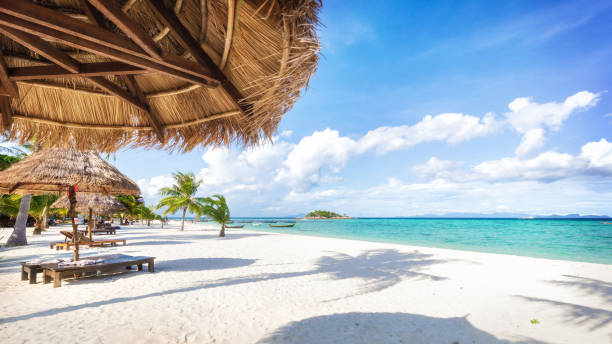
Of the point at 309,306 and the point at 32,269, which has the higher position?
the point at 32,269

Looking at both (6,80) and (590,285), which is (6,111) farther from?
(590,285)

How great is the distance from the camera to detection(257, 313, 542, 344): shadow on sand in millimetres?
3043

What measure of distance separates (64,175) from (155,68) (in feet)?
15.5

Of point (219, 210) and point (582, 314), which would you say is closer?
point (582, 314)

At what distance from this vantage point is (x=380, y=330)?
329cm

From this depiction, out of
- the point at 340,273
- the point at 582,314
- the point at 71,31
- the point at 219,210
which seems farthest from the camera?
the point at 219,210

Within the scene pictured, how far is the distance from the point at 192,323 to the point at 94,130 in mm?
2419

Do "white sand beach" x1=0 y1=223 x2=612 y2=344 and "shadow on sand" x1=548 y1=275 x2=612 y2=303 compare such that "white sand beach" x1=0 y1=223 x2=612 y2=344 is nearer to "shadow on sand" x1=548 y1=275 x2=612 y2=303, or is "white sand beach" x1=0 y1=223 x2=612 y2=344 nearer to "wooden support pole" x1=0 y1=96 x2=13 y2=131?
"shadow on sand" x1=548 y1=275 x2=612 y2=303

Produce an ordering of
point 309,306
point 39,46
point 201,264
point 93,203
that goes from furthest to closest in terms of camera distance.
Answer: point 93,203 < point 201,264 < point 309,306 < point 39,46

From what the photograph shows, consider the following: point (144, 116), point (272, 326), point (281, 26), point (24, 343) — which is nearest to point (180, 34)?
point (281, 26)

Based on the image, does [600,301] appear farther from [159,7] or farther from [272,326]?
[159,7]

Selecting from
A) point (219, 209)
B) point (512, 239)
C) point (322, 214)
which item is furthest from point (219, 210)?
point (322, 214)

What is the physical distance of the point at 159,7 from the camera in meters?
1.74

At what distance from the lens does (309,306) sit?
401 cm
